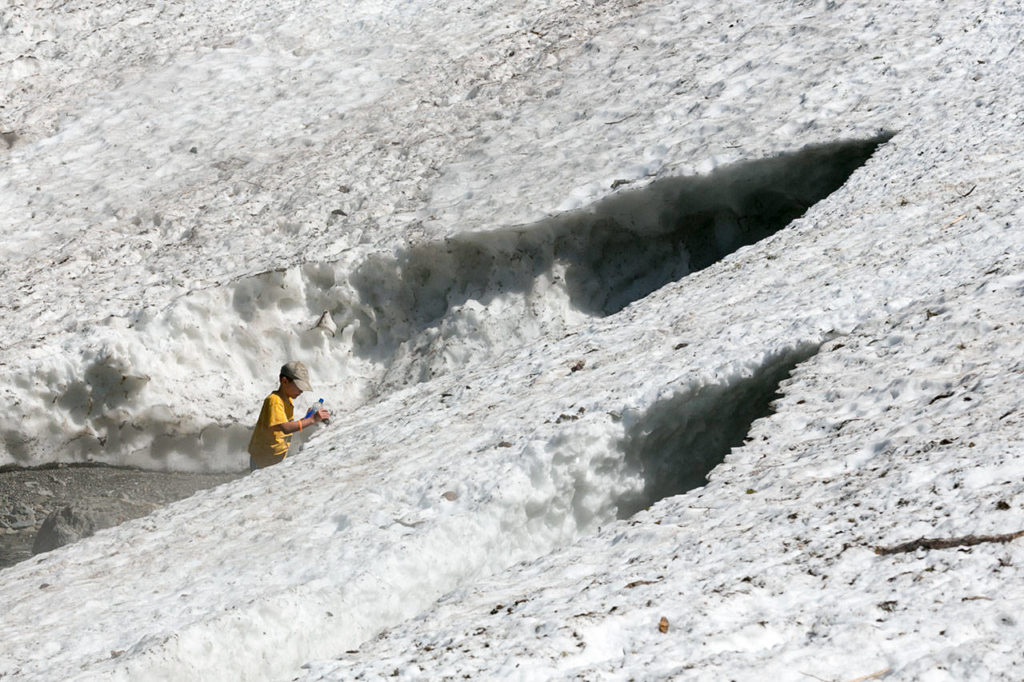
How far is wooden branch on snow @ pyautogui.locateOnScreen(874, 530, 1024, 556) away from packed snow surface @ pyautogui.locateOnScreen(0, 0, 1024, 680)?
0.07ft

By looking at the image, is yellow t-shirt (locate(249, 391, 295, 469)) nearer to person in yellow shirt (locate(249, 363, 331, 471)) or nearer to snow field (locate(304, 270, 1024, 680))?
person in yellow shirt (locate(249, 363, 331, 471))

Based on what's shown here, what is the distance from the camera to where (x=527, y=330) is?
11.1m

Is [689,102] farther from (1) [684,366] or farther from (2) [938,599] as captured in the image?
(2) [938,599]

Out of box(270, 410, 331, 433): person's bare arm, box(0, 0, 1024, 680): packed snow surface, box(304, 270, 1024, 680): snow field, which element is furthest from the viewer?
box(270, 410, 331, 433): person's bare arm

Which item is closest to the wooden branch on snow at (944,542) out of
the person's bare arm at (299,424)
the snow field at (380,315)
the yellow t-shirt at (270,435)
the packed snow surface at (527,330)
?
the packed snow surface at (527,330)

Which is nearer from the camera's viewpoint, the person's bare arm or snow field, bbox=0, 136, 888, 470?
the person's bare arm

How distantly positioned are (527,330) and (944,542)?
6.83m

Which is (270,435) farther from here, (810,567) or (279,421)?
(810,567)

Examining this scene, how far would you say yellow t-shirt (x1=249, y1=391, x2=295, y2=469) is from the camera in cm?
981

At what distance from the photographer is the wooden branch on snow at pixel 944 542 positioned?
430cm

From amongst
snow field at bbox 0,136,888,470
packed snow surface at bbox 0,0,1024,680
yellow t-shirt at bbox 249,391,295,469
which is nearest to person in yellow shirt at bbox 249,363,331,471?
Result: yellow t-shirt at bbox 249,391,295,469

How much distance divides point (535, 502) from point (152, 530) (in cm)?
282

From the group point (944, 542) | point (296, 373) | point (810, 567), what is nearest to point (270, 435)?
point (296, 373)

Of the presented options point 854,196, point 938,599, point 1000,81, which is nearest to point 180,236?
point 854,196
